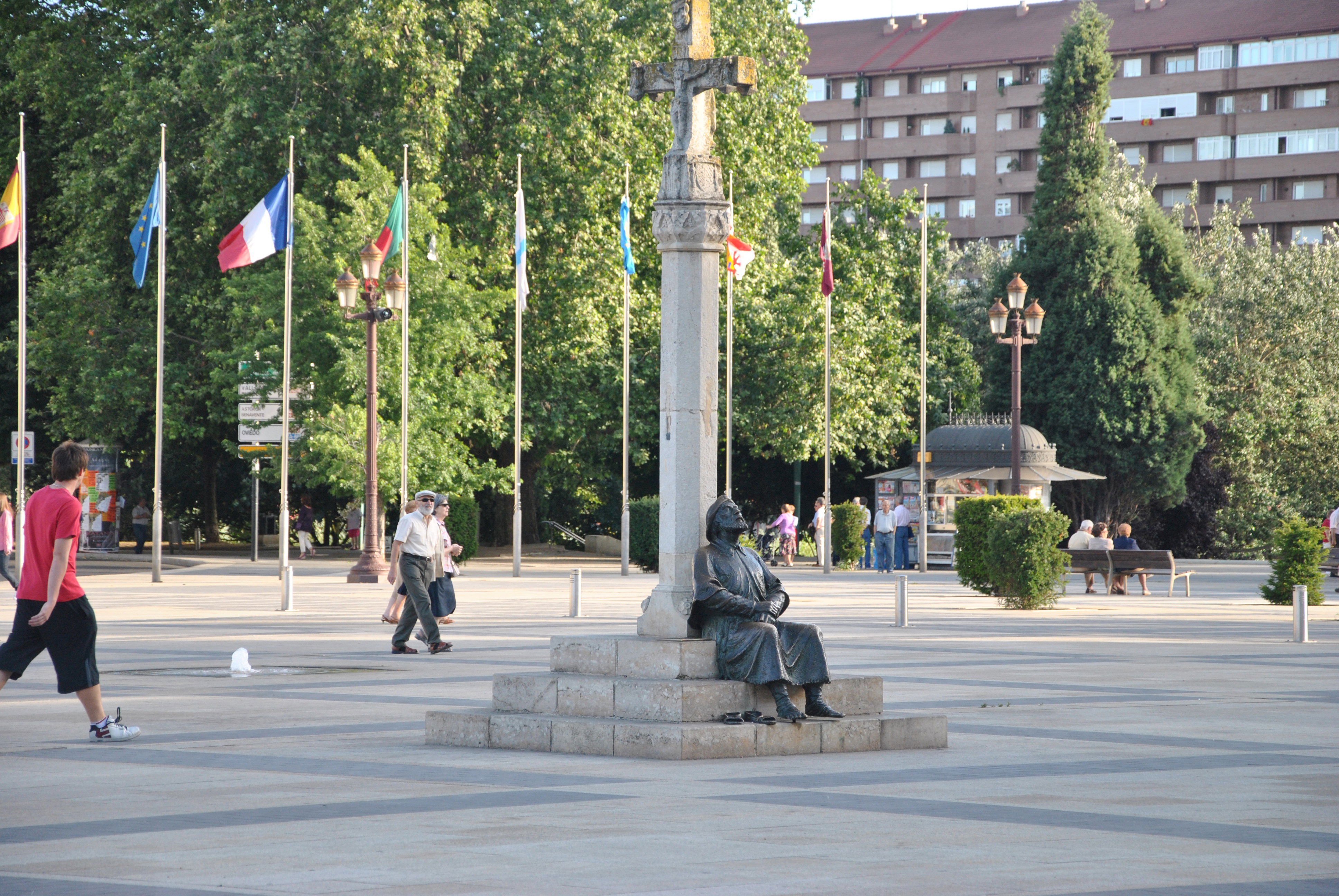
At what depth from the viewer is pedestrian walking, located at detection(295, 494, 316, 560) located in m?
43.2

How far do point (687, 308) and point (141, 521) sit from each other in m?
39.3

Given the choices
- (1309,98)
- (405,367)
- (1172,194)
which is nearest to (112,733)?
(405,367)

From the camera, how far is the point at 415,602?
16.6 m

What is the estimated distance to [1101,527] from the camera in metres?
32.0

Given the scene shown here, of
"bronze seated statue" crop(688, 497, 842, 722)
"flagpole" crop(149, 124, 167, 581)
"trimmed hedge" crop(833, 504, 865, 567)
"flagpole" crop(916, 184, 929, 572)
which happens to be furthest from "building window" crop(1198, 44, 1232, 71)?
"bronze seated statue" crop(688, 497, 842, 722)

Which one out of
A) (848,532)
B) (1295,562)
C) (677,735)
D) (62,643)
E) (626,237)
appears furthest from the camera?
(848,532)

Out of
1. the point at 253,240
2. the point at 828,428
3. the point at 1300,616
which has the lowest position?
the point at 1300,616

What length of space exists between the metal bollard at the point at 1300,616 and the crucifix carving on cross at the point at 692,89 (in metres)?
10.6

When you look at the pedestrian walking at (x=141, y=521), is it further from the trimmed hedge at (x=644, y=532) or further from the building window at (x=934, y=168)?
the building window at (x=934, y=168)

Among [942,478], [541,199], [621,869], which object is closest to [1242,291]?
[942,478]

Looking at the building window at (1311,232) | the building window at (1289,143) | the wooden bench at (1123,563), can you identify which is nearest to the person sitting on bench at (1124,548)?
the wooden bench at (1123,563)

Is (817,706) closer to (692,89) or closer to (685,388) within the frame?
(685,388)

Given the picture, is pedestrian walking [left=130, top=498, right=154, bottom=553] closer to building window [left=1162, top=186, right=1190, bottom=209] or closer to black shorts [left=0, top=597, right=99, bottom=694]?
black shorts [left=0, top=597, right=99, bottom=694]

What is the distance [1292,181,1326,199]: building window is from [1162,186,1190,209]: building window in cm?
538
